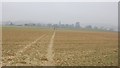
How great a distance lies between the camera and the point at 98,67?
14977 mm

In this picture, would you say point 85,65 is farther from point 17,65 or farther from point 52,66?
point 17,65

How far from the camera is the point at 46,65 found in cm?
1530

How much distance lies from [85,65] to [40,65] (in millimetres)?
2774

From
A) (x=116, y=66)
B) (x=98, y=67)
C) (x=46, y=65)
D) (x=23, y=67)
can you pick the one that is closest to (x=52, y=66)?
(x=46, y=65)

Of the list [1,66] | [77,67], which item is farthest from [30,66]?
[77,67]

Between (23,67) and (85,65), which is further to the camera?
(85,65)

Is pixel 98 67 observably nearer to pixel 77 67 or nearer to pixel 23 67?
pixel 77 67

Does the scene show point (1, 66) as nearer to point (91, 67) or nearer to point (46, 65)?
point (46, 65)

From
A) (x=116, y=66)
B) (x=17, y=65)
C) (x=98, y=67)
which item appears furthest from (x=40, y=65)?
(x=116, y=66)

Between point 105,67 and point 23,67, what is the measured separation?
4896 millimetres

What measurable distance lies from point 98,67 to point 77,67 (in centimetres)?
127

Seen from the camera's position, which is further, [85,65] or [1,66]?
[85,65]

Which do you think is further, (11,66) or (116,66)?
(116,66)

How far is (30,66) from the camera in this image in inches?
577
